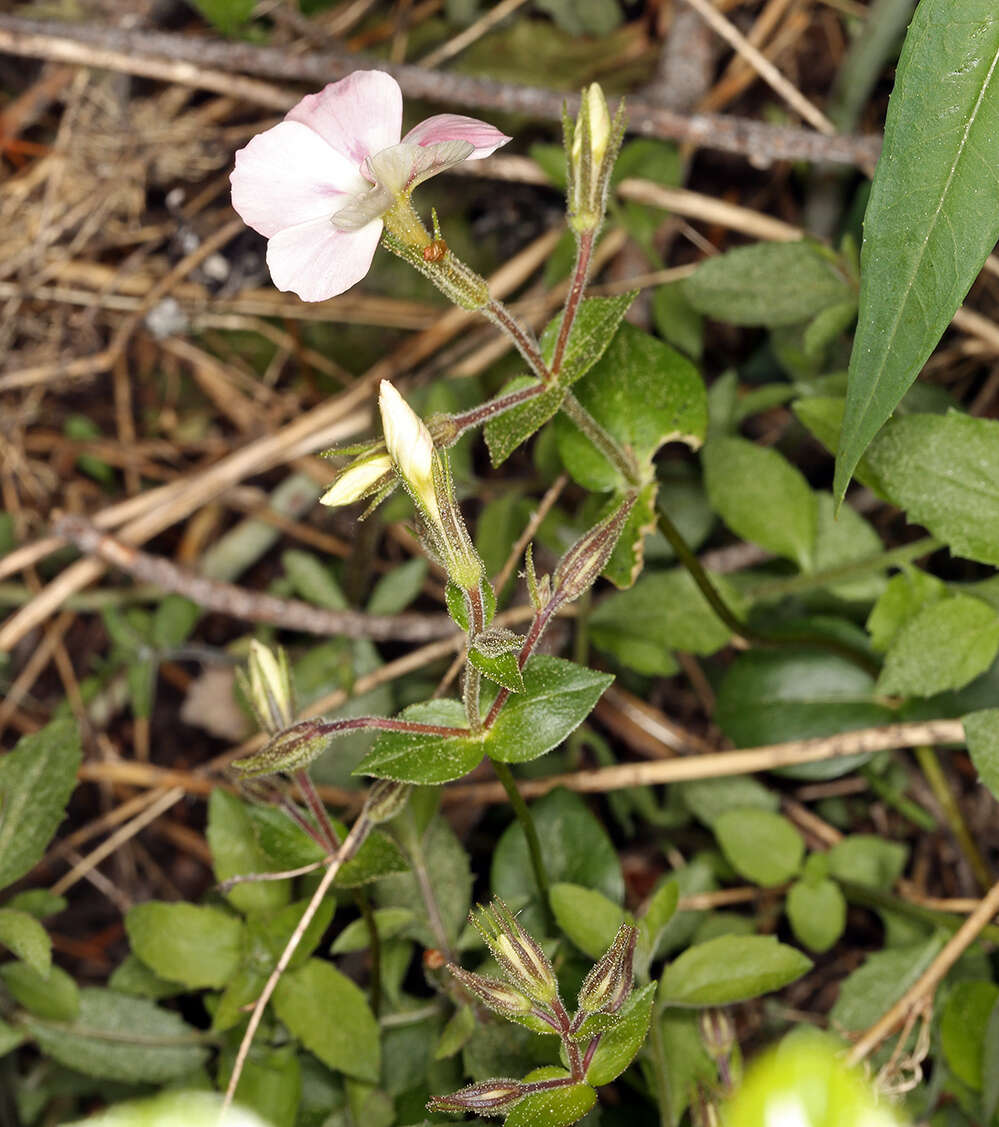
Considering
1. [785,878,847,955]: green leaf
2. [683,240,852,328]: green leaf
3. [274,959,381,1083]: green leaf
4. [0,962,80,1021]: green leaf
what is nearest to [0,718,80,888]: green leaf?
[0,962,80,1021]: green leaf

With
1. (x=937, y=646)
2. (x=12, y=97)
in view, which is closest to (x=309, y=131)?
(x=937, y=646)

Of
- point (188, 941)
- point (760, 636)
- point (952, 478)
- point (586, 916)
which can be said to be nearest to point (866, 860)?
point (760, 636)

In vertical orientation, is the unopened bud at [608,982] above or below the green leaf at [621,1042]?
above

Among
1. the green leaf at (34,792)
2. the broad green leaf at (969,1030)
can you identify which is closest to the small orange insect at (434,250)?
the green leaf at (34,792)

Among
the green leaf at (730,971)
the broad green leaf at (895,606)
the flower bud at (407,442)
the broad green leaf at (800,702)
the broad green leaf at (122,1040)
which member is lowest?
the broad green leaf at (122,1040)

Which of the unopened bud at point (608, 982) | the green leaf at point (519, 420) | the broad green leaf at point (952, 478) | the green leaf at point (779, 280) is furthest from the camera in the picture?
the green leaf at point (779, 280)

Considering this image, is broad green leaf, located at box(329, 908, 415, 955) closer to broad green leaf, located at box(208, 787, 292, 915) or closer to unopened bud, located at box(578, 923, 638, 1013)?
broad green leaf, located at box(208, 787, 292, 915)

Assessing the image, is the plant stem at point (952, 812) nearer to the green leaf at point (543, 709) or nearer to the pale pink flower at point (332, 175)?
the green leaf at point (543, 709)
